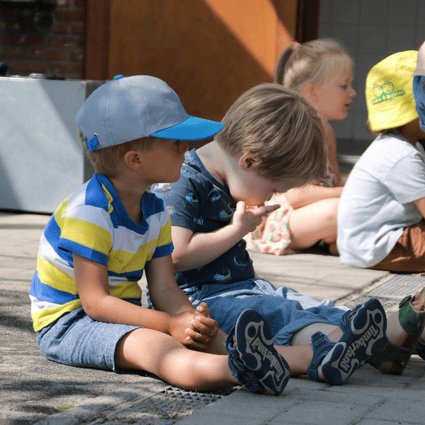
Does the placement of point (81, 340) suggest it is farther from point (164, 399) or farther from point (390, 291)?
point (390, 291)

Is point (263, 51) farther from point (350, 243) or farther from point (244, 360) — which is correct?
point (244, 360)

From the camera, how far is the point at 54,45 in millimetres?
6797

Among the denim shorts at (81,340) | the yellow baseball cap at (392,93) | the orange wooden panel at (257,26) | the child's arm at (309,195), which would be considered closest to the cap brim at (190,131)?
the denim shorts at (81,340)

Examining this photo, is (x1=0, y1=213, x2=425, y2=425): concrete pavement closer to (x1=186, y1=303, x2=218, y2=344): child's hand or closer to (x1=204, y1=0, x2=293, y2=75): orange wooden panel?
(x1=186, y1=303, x2=218, y2=344): child's hand

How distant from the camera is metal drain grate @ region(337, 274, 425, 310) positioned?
10.5 feet

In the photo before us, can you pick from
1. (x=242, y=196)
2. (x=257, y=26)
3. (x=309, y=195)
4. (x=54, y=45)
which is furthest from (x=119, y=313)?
(x=54, y=45)

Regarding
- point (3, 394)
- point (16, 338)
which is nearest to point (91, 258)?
point (3, 394)

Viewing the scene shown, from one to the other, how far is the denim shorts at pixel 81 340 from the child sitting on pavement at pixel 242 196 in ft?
1.33

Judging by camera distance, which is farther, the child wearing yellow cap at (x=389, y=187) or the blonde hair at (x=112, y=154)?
the child wearing yellow cap at (x=389, y=187)

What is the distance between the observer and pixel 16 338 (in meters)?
2.46

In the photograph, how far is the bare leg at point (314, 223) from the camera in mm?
4195

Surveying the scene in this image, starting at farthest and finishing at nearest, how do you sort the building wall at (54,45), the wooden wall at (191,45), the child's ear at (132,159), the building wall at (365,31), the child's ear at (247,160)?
1. the building wall at (365,31)
2. the building wall at (54,45)
3. the wooden wall at (191,45)
4. the child's ear at (247,160)
5. the child's ear at (132,159)

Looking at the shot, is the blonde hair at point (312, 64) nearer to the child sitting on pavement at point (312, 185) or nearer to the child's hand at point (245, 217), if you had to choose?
the child sitting on pavement at point (312, 185)

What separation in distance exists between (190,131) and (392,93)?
1933 mm
